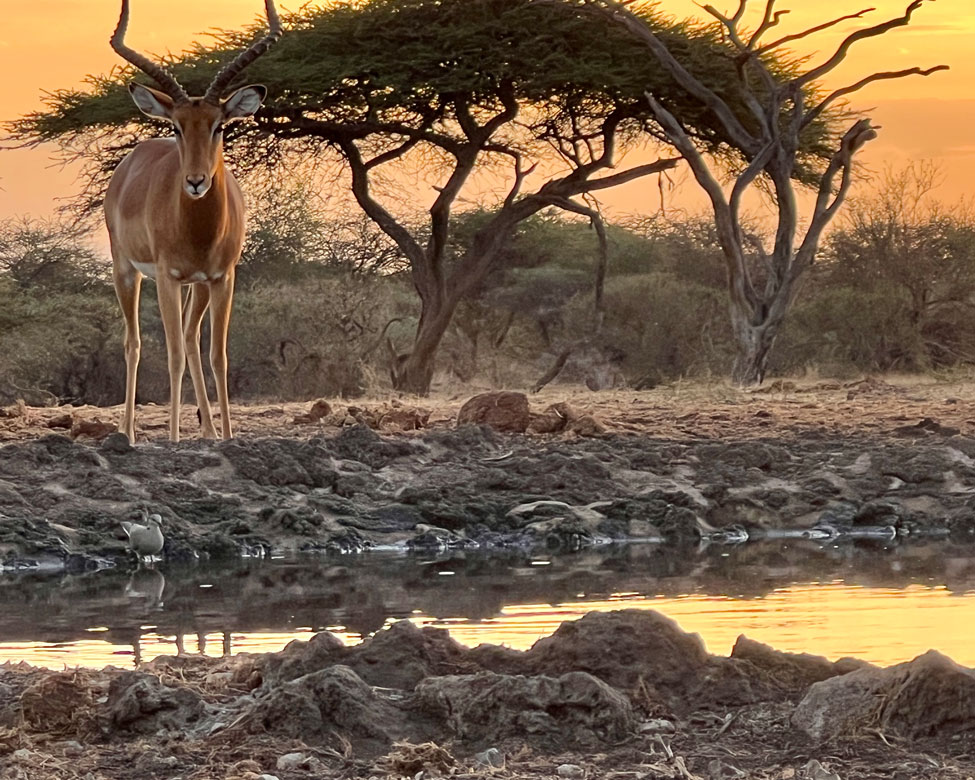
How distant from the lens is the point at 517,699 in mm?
4082

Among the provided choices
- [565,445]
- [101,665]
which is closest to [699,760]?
[101,665]

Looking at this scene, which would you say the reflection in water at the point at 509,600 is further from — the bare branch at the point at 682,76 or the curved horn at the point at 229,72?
the bare branch at the point at 682,76

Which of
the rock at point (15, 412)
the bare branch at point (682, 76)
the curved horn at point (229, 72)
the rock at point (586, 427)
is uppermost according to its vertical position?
the bare branch at point (682, 76)

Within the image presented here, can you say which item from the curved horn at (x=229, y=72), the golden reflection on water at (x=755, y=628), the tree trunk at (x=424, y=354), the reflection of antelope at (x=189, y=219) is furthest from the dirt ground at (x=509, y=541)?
the tree trunk at (x=424, y=354)

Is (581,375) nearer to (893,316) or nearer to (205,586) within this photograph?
(893,316)

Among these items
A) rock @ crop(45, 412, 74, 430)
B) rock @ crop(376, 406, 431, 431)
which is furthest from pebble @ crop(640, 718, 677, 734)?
rock @ crop(45, 412, 74, 430)

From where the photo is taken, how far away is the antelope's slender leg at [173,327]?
1073cm

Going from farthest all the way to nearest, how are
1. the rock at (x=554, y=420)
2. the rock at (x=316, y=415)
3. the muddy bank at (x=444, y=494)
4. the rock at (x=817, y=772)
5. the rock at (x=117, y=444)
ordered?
1. the rock at (x=316, y=415)
2. the rock at (x=554, y=420)
3. the rock at (x=117, y=444)
4. the muddy bank at (x=444, y=494)
5. the rock at (x=817, y=772)

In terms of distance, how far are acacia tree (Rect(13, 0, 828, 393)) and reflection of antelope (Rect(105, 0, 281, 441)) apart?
9.31m

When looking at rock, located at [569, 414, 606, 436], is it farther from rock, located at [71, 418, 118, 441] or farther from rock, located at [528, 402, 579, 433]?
rock, located at [71, 418, 118, 441]

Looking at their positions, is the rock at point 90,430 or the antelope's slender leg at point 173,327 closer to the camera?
the antelope's slender leg at point 173,327

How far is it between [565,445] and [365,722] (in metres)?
7.04

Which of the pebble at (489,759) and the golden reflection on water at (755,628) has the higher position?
the pebble at (489,759)

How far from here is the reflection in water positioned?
573 centimetres
